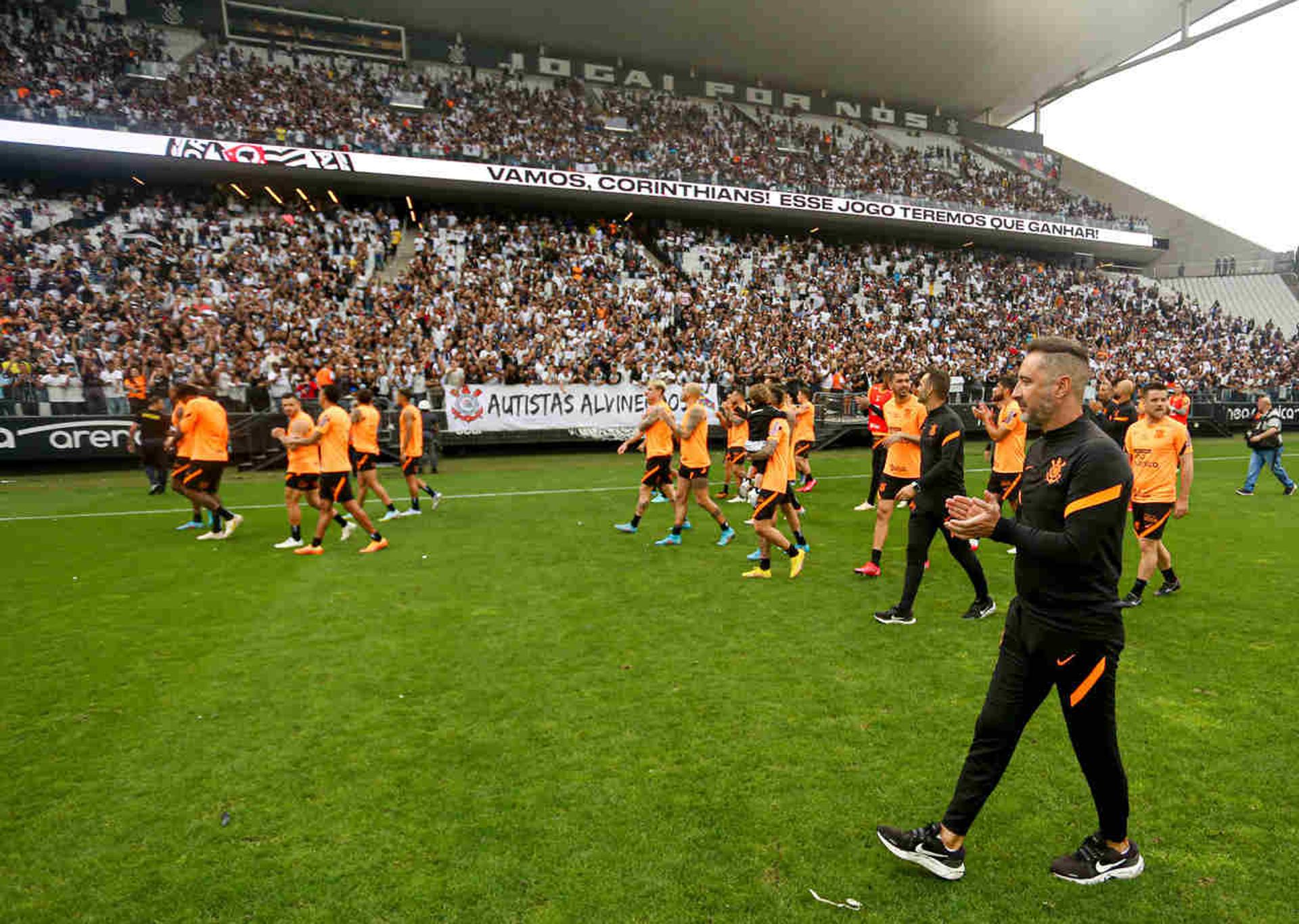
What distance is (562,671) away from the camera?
5.31m

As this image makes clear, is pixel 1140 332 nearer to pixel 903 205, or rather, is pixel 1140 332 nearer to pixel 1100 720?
pixel 903 205

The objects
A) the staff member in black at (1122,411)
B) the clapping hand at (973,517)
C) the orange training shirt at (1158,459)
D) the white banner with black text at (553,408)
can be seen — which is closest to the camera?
the clapping hand at (973,517)

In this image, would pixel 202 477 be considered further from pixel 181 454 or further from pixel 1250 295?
pixel 1250 295

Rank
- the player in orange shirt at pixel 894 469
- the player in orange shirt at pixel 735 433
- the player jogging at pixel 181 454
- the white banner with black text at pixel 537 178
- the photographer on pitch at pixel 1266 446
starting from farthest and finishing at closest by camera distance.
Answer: the white banner with black text at pixel 537 178
the photographer on pitch at pixel 1266 446
the player in orange shirt at pixel 735 433
the player jogging at pixel 181 454
the player in orange shirt at pixel 894 469

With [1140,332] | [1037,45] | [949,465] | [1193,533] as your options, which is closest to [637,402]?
[1193,533]

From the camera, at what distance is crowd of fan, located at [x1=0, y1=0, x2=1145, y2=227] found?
24.5 m

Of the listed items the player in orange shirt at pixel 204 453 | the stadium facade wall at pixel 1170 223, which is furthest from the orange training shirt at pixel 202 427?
the stadium facade wall at pixel 1170 223

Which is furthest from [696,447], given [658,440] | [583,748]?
[583,748]

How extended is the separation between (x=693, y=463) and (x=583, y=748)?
5400mm

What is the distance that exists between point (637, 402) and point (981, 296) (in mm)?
21756

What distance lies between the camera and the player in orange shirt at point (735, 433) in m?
11.4

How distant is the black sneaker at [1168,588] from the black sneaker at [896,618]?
9.40ft

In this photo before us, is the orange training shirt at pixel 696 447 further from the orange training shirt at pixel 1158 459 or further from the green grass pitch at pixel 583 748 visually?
the orange training shirt at pixel 1158 459

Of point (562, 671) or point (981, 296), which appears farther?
point (981, 296)
